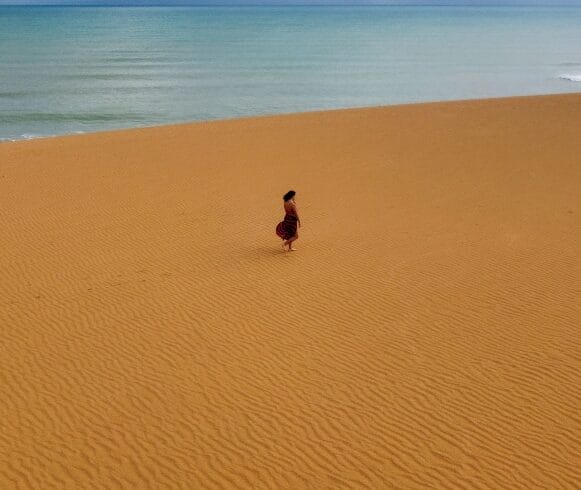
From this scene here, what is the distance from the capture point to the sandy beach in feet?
20.0

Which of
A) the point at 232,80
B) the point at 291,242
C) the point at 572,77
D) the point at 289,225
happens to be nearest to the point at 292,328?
the point at 289,225

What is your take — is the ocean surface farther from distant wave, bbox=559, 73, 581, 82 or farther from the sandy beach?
the sandy beach

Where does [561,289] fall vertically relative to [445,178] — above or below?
below

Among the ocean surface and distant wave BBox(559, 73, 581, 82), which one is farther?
distant wave BBox(559, 73, 581, 82)

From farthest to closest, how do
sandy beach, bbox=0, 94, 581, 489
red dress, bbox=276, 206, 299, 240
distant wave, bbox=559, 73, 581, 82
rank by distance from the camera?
distant wave, bbox=559, 73, 581, 82
red dress, bbox=276, 206, 299, 240
sandy beach, bbox=0, 94, 581, 489

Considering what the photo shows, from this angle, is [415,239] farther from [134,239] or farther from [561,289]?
[134,239]

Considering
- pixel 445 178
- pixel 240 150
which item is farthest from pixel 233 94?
pixel 445 178

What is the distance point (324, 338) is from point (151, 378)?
2484 mm

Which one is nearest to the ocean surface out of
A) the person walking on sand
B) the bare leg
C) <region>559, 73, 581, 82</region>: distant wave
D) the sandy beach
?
<region>559, 73, 581, 82</region>: distant wave

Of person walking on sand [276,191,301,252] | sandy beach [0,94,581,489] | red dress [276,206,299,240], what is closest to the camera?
sandy beach [0,94,581,489]

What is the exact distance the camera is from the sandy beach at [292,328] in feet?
20.0

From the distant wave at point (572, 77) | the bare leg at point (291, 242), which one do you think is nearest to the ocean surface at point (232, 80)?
the distant wave at point (572, 77)

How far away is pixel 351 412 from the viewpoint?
6.75m

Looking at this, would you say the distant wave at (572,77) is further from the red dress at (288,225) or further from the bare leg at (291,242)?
the red dress at (288,225)
